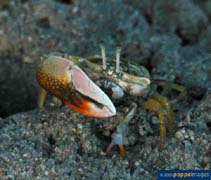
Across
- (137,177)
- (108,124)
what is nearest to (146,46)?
(108,124)

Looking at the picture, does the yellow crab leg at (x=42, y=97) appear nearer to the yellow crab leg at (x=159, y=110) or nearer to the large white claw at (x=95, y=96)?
the large white claw at (x=95, y=96)

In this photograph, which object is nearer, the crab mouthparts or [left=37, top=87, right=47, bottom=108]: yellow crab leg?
the crab mouthparts

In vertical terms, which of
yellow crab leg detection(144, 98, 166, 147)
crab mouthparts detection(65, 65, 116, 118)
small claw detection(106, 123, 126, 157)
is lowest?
small claw detection(106, 123, 126, 157)

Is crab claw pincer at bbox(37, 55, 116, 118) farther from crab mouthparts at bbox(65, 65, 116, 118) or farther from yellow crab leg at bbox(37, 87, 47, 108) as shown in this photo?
yellow crab leg at bbox(37, 87, 47, 108)

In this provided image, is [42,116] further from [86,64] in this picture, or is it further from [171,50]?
[171,50]

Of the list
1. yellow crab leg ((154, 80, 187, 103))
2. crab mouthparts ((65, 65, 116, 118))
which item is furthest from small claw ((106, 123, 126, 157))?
yellow crab leg ((154, 80, 187, 103))

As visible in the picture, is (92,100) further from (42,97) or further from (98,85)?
(42,97)
